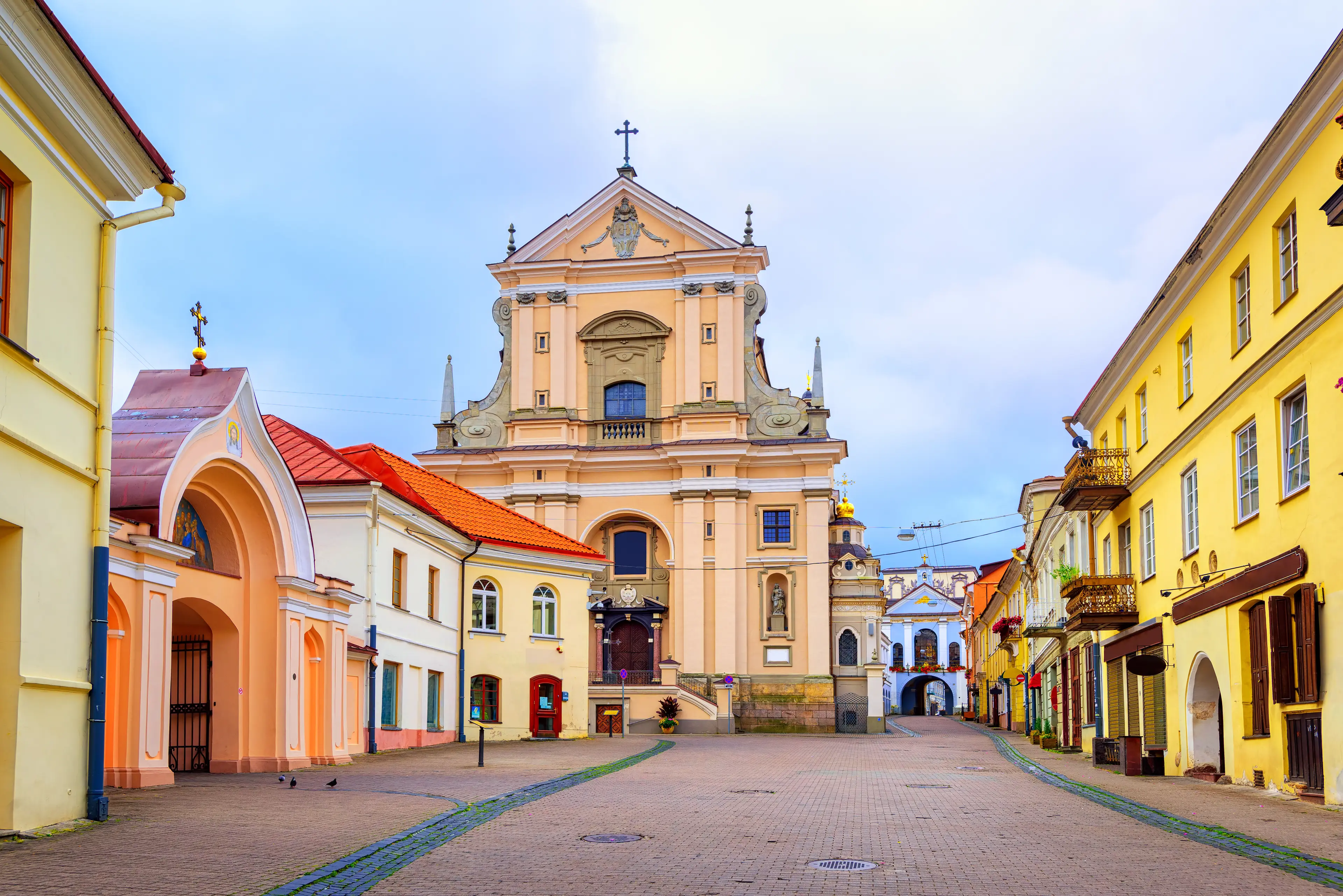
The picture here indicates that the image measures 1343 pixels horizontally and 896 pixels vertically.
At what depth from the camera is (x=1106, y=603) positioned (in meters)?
25.7

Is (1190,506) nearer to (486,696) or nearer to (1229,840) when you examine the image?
(1229,840)

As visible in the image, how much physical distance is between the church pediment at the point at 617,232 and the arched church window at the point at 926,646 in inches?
2920

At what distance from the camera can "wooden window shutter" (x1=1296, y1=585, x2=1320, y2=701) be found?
15.9 meters

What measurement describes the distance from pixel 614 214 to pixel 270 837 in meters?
44.1

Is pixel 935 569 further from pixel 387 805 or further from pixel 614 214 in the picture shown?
pixel 387 805

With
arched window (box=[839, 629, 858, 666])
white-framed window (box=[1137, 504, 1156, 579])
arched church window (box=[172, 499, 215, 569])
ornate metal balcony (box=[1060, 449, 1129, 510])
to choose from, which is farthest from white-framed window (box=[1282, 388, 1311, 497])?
arched window (box=[839, 629, 858, 666])

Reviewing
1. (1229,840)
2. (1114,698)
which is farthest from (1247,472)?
(1114,698)

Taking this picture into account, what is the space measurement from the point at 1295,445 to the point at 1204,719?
21.0 ft

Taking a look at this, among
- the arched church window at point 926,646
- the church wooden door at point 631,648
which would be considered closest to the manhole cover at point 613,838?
the church wooden door at point 631,648

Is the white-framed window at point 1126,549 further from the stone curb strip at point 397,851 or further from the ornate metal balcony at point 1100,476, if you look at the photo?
the stone curb strip at point 397,851

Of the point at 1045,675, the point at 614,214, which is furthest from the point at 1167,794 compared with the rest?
the point at 614,214

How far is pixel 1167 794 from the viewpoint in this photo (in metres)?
18.4

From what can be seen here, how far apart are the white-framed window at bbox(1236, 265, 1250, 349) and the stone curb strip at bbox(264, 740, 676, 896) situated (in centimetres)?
1145

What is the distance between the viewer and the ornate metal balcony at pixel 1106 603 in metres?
25.5
